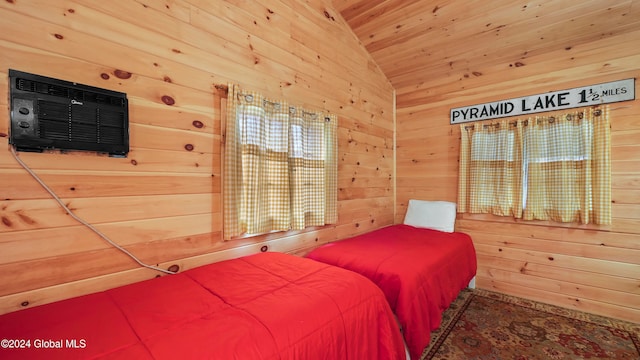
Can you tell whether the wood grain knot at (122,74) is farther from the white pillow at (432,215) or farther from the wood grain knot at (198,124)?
the white pillow at (432,215)

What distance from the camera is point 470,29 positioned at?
2.36 meters

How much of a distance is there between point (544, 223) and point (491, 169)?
0.65 metres

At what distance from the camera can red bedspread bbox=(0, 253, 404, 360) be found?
2.54 ft

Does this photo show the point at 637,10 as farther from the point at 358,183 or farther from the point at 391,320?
the point at 391,320

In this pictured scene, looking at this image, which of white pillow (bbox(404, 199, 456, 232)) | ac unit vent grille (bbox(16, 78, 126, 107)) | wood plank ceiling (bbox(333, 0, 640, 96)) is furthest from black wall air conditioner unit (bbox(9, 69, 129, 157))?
white pillow (bbox(404, 199, 456, 232))

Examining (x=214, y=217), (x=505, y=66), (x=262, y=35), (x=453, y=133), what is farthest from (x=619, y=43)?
(x=214, y=217)

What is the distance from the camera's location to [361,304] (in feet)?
3.82

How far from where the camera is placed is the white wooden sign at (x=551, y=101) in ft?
6.91

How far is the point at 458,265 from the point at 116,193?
7.90ft

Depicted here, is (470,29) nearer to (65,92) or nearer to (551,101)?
(551,101)

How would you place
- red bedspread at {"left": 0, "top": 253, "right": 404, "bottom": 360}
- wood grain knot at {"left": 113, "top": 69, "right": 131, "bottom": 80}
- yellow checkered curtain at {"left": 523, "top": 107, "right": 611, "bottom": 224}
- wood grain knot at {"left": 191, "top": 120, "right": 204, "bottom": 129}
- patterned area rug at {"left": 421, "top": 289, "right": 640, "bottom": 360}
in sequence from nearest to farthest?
red bedspread at {"left": 0, "top": 253, "right": 404, "bottom": 360} → wood grain knot at {"left": 113, "top": 69, "right": 131, "bottom": 80} → wood grain knot at {"left": 191, "top": 120, "right": 204, "bottom": 129} → patterned area rug at {"left": 421, "top": 289, "right": 640, "bottom": 360} → yellow checkered curtain at {"left": 523, "top": 107, "right": 611, "bottom": 224}

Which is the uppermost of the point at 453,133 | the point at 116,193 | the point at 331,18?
the point at 331,18

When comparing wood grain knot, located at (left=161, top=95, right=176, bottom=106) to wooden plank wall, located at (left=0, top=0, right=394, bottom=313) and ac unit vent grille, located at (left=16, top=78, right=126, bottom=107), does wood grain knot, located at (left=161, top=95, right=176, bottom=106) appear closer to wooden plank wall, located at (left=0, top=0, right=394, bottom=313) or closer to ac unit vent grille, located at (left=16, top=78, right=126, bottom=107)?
wooden plank wall, located at (left=0, top=0, right=394, bottom=313)

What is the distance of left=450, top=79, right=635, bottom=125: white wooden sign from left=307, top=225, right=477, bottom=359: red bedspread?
1305mm
